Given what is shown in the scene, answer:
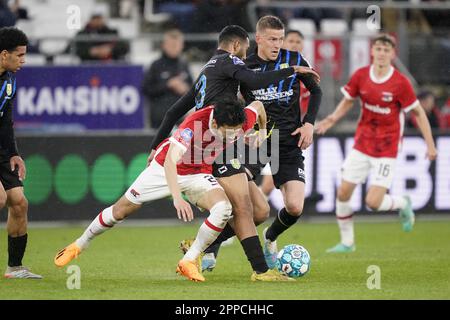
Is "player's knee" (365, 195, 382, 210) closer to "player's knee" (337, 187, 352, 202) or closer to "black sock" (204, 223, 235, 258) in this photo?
"player's knee" (337, 187, 352, 202)

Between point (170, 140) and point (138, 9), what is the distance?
32.8ft

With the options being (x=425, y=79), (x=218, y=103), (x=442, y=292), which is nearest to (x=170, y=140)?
(x=218, y=103)

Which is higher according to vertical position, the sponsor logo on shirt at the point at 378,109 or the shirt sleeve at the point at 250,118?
the shirt sleeve at the point at 250,118

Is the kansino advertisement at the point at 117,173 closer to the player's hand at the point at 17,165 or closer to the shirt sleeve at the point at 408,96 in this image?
the shirt sleeve at the point at 408,96

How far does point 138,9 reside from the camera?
18391 millimetres

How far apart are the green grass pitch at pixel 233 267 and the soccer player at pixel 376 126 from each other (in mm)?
652

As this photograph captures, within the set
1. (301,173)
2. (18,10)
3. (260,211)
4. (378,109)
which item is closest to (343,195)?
(378,109)

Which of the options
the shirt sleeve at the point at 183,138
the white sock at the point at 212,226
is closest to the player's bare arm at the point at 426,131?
the white sock at the point at 212,226

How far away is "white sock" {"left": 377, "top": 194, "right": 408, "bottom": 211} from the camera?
12.9 meters

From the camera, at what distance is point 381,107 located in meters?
12.5

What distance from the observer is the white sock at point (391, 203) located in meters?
12.9

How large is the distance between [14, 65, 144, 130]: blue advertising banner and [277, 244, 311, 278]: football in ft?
22.8

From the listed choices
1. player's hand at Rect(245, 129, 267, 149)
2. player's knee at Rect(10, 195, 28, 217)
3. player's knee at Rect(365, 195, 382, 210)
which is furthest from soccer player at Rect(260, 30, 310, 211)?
player's knee at Rect(10, 195, 28, 217)
